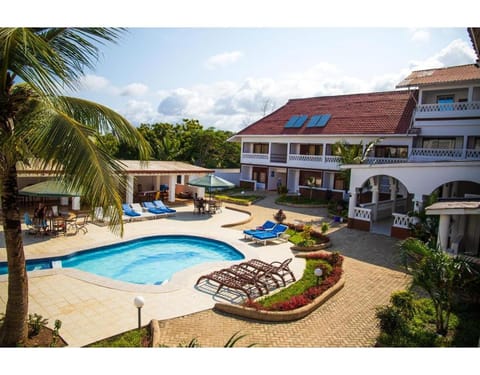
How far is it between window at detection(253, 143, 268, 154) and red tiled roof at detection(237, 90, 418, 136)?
165cm

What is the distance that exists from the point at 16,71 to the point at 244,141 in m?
31.9

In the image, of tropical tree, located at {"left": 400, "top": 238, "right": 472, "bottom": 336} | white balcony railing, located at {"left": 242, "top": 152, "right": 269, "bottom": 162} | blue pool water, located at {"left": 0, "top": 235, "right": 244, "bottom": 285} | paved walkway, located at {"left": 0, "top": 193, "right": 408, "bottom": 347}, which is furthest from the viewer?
white balcony railing, located at {"left": 242, "top": 152, "right": 269, "bottom": 162}

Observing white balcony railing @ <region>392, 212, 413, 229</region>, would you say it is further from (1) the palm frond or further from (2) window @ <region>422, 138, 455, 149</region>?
(1) the palm frond

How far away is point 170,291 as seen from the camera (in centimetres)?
1041

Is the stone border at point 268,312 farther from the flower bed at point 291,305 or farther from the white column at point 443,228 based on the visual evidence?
the white column at point 443,228

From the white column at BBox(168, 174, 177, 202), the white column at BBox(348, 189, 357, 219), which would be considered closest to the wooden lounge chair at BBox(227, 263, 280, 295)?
A: the white column at BBox(348, 189, 357, 219)

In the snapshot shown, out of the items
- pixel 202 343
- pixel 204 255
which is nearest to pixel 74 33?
pixel 202 343

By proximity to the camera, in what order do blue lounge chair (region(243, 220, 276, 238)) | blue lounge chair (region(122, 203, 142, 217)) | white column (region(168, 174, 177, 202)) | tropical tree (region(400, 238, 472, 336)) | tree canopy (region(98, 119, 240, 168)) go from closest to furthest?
tropical tree (region(400, 238, 472, 336)) < blue lounge chair (region(243, 220, 276, 238)) < blue lounge chair (region(122, 203, 142, 217)) < white column (region(168, 174, 177, 202)) < tree canopy (region(98, 119, 240, 168))

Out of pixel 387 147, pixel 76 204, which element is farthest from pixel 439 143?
pixel 76 204

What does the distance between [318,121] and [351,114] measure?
119 inches

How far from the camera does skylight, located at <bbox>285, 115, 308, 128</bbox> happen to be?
1316 inches

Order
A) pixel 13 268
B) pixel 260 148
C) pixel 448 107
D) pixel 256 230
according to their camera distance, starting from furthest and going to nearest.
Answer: pixel 260 148 < pixel 448 107 < pixel 256 230 < pixel 13 268

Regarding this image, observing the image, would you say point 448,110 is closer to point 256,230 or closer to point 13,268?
point 256,230

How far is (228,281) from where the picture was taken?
1066 centimetres
